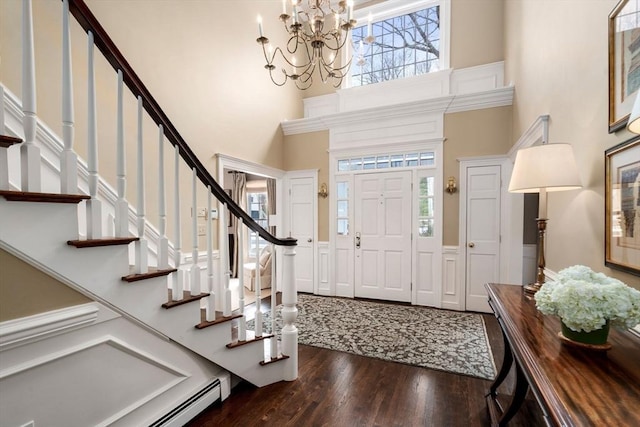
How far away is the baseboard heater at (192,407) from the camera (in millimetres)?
1707

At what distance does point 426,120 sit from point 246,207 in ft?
14.9

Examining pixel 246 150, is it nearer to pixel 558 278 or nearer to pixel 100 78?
pixel 100 78

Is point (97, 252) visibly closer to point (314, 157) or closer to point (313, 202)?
point (313, 202)

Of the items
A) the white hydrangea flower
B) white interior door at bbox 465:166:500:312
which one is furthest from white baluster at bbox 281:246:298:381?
white interior door at bbox 465:166:500:312

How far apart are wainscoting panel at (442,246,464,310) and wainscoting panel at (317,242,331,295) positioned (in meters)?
1.77

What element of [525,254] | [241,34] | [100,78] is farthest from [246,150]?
[525,254]

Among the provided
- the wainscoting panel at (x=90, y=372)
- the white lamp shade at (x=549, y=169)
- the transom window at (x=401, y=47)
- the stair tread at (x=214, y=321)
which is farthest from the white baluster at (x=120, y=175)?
the transom window at (x=401, y=47)

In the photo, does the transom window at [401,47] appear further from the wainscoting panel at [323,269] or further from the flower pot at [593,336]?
the flower pot at [593,336]

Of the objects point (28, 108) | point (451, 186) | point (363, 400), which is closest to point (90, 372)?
point (28, 108)

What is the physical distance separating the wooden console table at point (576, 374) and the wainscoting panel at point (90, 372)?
1.78 meters

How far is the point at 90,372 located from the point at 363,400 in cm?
167

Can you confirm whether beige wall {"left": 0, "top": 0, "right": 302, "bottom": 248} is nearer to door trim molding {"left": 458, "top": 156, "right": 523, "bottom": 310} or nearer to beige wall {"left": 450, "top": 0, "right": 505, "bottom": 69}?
beige wall {"left": 450, "top": 0, "right": 505, "bottom": 69}

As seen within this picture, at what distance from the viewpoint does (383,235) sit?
14.5ft

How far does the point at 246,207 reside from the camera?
7.00 meters
